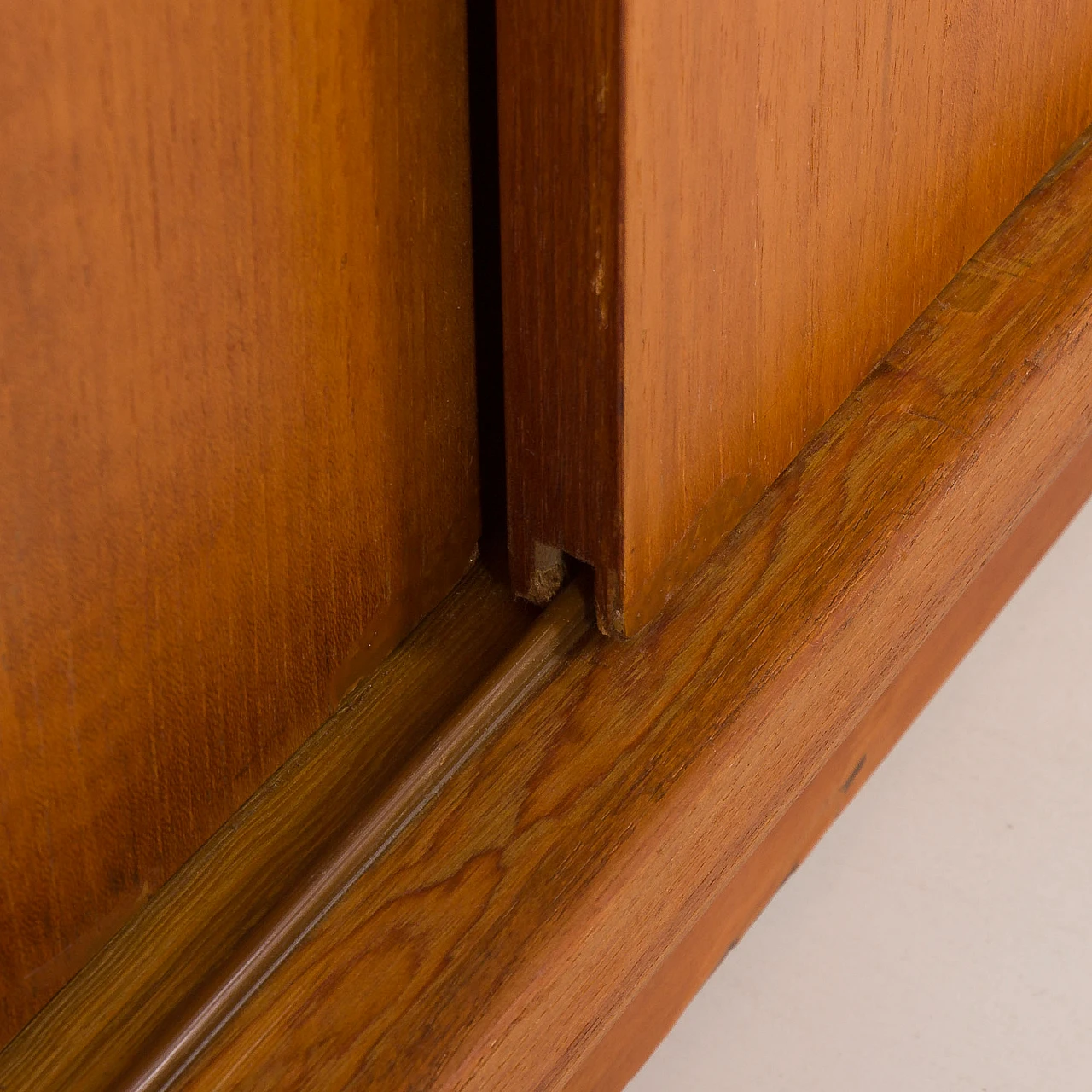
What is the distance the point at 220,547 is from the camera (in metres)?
0.56

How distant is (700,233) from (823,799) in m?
0.32

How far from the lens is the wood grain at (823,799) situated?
688 mm

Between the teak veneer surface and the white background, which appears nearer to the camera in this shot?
the teak veneer surface

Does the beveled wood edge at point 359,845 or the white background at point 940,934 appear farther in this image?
the white background at point 940,934

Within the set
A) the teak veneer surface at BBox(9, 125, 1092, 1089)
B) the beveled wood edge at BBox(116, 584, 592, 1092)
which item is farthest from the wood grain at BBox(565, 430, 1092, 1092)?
the beveled wood edge at BBox(116, 584, 592, 1092)

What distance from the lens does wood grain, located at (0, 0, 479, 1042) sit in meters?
0.47

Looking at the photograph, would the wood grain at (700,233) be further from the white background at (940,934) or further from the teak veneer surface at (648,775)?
the white background at (940,934)

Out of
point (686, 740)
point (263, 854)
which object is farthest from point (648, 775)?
point (263, 854)

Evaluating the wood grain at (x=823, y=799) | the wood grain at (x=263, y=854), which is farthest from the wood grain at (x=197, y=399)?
the wood grain at (x=823, y=799)

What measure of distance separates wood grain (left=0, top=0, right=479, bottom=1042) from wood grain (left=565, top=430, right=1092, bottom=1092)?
0.19 metres

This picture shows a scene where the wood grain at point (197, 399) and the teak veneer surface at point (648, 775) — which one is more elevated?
the wood grain at point (197, 399)

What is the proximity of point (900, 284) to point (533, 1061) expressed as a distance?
40 centimetres

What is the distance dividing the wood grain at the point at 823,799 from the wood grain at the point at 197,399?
0.62 feet

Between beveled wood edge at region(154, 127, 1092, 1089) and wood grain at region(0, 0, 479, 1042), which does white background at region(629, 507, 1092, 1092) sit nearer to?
beveled wood edge at region(154, 127, 1092, 1089)
